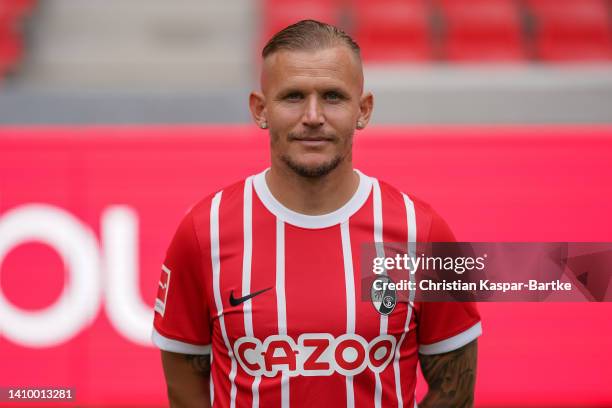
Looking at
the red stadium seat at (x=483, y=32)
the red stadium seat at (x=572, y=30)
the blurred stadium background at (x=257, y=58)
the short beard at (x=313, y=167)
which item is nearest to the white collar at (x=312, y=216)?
the short beard at (x=313, y=167)

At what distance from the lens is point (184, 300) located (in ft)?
5.31

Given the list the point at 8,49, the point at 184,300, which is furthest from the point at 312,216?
the point at 8,49

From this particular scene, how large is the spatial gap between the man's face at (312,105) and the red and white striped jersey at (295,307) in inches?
6.1

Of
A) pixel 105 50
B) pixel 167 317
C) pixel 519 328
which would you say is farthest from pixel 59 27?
pixel 167 317

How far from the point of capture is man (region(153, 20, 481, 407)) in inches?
57.5

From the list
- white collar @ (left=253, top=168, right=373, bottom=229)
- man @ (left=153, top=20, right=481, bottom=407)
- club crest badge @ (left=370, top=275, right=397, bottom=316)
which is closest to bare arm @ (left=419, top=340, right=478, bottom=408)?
man @ (left=153, top=20, right=481, bottom=407)

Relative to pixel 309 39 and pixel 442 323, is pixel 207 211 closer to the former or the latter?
pixel 309 39

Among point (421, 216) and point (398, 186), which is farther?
point (398, 186)

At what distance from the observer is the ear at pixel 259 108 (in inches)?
60.3

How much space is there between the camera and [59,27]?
611cm

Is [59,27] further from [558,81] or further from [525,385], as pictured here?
[525,385]

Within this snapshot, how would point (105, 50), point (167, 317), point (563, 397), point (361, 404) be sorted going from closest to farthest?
point (361, 404), point (167, 317), point (563, 397), point (105, 50)

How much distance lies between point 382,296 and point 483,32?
5410 mm

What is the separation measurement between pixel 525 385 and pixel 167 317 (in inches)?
80.6
